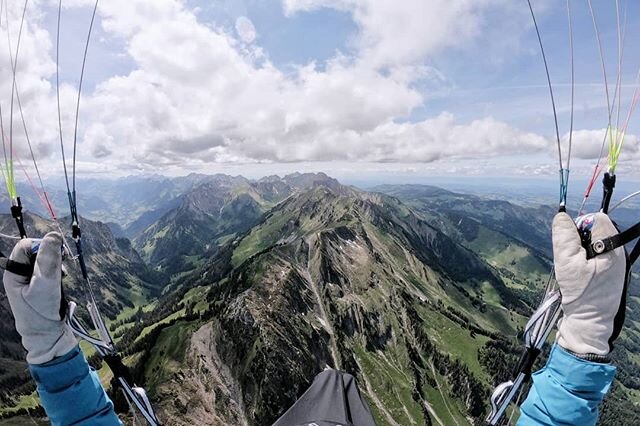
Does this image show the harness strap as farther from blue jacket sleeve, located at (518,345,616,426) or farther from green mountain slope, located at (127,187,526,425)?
green mountain slope, located at (127,187,526,425)

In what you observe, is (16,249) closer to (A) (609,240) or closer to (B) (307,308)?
(A) (609,240)

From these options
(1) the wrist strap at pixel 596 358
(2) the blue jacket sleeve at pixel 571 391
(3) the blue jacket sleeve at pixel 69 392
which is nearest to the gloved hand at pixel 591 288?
(1) the wrist strap at pixel 596 358

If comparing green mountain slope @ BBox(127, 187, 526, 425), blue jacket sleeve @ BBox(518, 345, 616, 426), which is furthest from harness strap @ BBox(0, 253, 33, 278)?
green mountain slope @ BBox(127, 187, 526, 425)

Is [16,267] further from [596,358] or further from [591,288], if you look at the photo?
[596,358]

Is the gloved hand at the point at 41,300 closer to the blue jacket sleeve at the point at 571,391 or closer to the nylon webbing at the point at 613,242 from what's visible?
the blue jacket sleeve at the point at 571,391

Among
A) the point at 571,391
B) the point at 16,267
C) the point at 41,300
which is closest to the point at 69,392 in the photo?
the point at 41,300

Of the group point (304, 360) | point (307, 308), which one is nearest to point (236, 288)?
point (307, 308)
